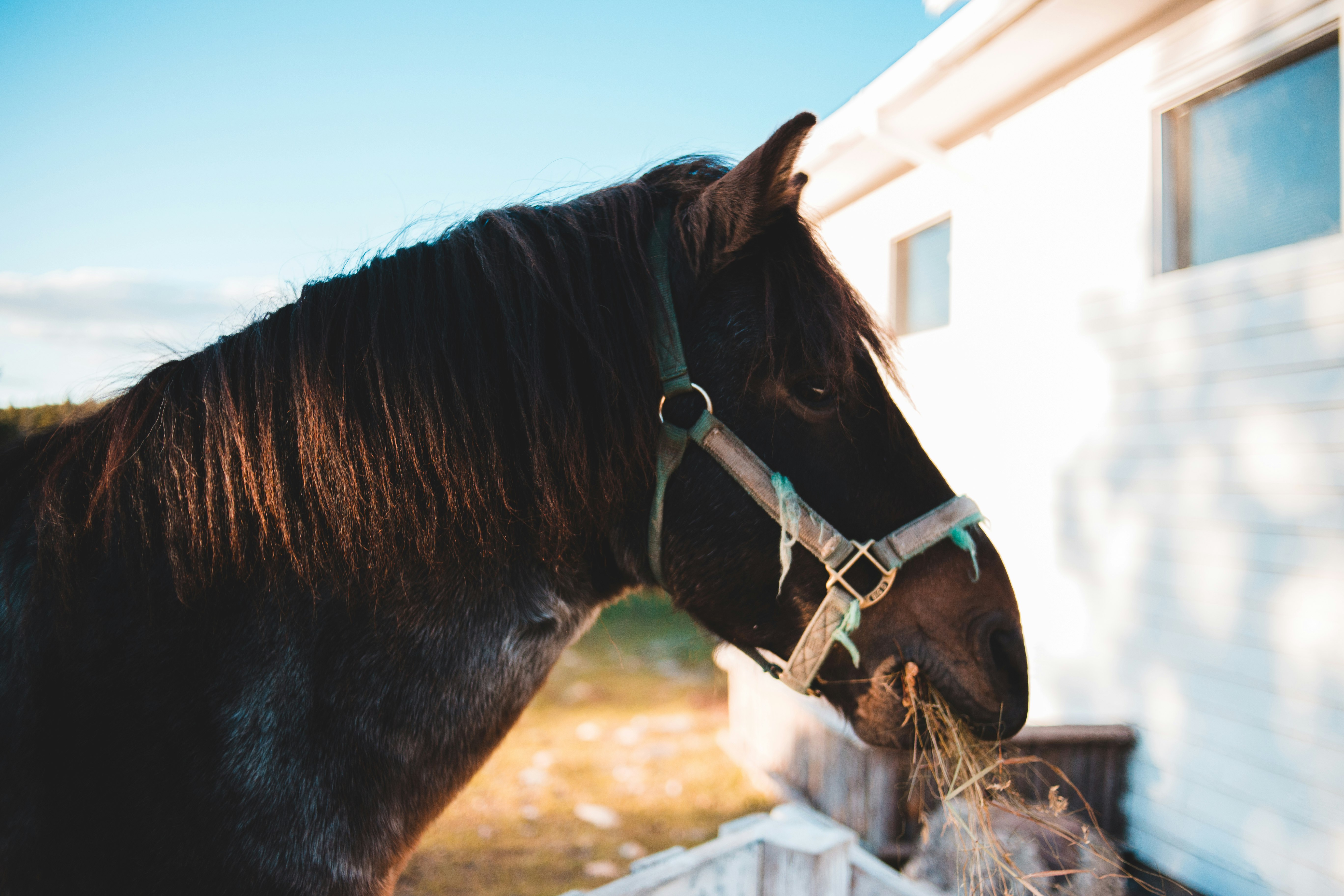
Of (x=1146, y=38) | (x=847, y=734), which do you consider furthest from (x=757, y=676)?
(x=1146, y=38)

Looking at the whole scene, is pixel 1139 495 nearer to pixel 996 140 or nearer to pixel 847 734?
pixel 847 734

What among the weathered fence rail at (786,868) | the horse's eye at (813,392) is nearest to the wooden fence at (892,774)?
the weathered fence rail at (786,868)

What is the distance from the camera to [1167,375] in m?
3.29

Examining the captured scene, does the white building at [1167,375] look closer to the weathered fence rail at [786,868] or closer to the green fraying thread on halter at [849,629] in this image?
the weathered fence rail at [786,868]

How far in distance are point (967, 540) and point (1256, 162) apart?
291cm

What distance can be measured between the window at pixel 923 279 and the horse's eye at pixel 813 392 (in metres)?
4.19

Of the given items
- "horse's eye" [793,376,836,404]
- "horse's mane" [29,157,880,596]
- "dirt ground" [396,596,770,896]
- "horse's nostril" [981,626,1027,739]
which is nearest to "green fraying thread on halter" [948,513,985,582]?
"horse's nostril" [981,626,1027,739]

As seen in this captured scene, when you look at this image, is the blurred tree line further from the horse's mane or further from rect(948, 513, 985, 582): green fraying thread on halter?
rect(948, 513, 985, 582): green fraying thread on halter

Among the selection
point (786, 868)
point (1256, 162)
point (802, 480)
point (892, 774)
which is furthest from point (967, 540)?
point (1256, 162)

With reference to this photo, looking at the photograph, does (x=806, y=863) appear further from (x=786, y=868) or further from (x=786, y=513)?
(x=786, y=513)

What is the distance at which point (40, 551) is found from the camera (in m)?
1.02

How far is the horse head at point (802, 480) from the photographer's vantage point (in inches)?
47.6

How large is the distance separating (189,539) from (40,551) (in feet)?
0.68

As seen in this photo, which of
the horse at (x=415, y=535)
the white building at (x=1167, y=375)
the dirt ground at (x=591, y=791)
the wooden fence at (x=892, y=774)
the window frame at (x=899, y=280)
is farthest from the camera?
the window frame at (x=899, y=280)
